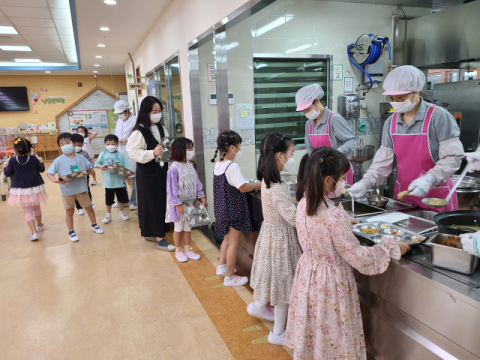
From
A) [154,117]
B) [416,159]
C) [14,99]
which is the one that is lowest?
[416,159]

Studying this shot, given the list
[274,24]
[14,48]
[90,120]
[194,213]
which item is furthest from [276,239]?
[90,120]

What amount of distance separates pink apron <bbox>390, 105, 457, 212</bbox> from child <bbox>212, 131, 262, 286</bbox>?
39.8 inches

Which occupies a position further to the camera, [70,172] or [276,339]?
[70,172]

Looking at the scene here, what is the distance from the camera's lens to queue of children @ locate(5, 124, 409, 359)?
1483 millimetres

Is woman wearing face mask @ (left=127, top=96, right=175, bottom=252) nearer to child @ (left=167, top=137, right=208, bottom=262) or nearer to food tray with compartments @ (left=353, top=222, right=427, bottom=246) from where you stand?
child @ (left=167, top=137, right=208, bottom=262)

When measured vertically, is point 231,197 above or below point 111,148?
below

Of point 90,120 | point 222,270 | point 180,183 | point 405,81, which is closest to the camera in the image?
point 405,81

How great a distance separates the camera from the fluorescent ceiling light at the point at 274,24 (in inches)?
154

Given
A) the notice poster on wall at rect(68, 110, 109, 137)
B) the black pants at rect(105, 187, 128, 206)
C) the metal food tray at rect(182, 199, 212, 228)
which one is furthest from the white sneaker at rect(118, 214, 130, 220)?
the notice poster on wall at rect(68, 110, 109, 137)

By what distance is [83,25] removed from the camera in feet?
18.6

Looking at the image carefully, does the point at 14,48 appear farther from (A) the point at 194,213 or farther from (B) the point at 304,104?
(B) the point at 304,104

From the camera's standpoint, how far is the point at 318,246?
1.54m

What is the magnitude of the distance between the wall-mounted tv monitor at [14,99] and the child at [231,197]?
37.5 ft

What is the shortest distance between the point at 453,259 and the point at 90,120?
42.7 ft
